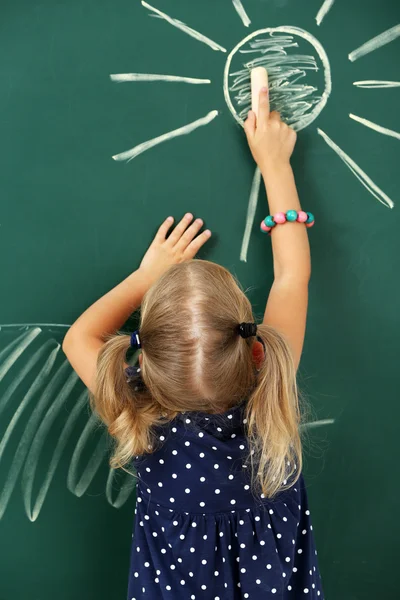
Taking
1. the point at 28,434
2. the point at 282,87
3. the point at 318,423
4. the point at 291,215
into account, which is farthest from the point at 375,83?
the point at 28,434

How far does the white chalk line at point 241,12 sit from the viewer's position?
1.08m

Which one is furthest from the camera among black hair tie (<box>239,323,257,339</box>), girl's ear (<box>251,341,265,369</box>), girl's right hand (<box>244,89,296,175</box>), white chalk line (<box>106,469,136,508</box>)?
white chalk line (<box>106,469,136,508</box>)

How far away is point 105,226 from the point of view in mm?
1104

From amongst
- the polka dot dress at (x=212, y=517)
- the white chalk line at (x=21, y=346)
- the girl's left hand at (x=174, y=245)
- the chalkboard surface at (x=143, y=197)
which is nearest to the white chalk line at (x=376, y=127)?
the chalkboard surface at (x=143, y=197)

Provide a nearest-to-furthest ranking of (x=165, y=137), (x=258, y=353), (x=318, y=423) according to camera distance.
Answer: (x=258, y=353) < (x=165, y=137) < (x=318, y=423)

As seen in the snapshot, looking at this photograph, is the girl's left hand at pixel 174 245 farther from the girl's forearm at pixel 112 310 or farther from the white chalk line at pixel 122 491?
the white chalk line at pixel 122 491

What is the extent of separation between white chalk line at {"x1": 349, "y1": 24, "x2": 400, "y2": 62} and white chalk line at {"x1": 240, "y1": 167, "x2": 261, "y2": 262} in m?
0.26

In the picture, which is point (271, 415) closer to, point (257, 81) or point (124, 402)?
point (124, 402)

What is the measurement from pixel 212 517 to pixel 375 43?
0.84m

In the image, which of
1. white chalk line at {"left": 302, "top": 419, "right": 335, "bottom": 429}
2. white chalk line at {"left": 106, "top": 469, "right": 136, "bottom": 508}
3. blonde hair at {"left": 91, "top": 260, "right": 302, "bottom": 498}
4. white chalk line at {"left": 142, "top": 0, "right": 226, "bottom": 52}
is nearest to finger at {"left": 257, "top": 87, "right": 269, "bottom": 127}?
white chalk line at {"left": 142, "top": 0, "right": 226, "bottom": 52}

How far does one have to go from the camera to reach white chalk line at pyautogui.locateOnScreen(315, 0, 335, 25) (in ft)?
3.61

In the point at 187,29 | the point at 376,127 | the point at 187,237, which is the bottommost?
the point at 187,237

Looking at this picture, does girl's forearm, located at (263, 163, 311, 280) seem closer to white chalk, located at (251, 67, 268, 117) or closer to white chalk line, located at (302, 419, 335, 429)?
white chalk, located at (251, 67, 268, 117)

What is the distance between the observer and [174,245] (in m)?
1.12
